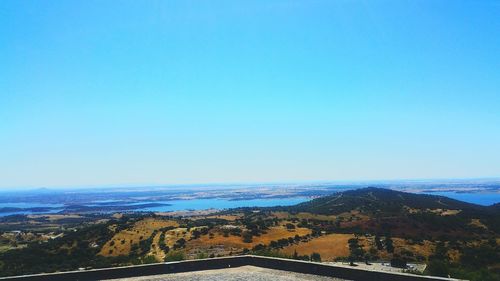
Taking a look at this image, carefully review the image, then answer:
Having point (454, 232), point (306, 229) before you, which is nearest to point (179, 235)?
point (306, 229)

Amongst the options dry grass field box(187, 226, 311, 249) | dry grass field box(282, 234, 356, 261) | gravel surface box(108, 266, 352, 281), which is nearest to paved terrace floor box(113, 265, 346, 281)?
gravel surface box(108, 266, 352, 281)

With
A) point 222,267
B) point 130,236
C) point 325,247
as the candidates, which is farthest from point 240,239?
point 222,267

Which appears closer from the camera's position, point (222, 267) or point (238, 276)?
point (238, 276)

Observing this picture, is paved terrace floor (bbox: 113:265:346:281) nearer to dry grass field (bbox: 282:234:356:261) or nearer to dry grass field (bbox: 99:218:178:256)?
dry grass field (bbox: 282:234:356:261)

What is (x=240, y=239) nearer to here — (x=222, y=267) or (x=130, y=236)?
(x=130, y=236)

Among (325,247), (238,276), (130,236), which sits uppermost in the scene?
(238,276)

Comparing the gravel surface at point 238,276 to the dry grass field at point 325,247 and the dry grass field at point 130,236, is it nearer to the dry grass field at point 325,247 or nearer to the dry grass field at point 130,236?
the dry grass field at point 325,247

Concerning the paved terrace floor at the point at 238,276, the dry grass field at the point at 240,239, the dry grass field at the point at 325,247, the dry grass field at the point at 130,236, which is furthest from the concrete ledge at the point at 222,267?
the dry grass field at the point at 130,236

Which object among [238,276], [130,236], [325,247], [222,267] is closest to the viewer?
[238,276]
